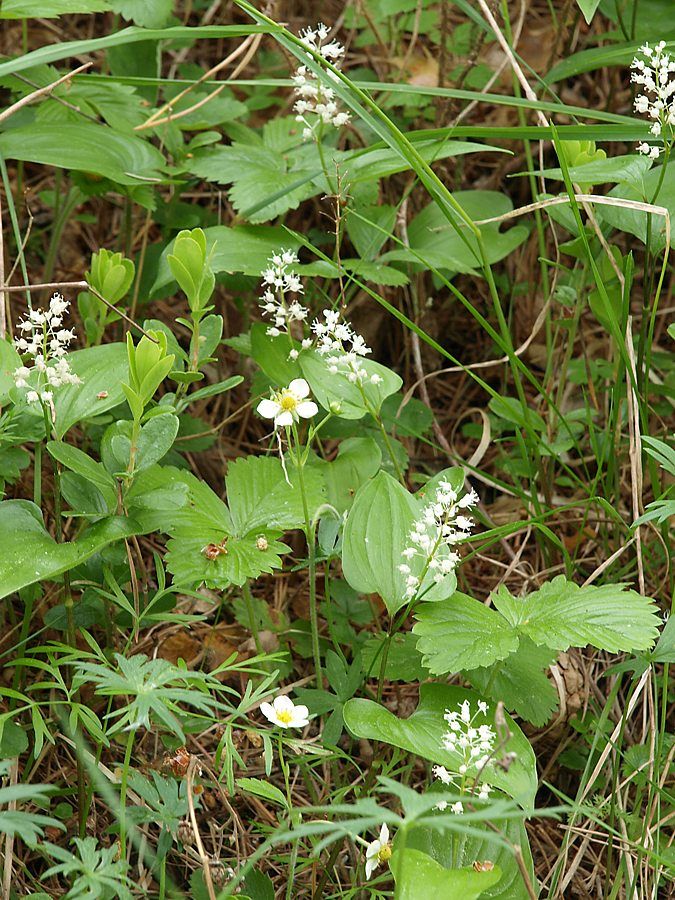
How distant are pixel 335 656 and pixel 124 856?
0.45 meters

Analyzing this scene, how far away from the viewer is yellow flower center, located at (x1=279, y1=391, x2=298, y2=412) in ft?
4.90

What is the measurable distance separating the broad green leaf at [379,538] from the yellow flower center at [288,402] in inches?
7.9

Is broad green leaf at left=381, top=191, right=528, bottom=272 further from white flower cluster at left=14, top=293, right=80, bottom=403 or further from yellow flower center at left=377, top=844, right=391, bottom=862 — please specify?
yellow flower center at left=377, top=844, right=391, bottom=862

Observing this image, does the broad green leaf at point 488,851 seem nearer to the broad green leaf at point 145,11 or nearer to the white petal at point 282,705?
the white petal at point 282,705

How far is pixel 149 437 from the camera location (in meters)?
1.51

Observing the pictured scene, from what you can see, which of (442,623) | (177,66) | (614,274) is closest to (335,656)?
(442,623)

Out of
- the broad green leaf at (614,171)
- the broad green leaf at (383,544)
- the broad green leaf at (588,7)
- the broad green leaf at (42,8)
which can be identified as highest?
the broad green leaf at (588,7)

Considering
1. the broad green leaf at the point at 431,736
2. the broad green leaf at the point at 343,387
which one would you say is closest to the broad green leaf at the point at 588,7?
the broad green leaf at the point at 343,387

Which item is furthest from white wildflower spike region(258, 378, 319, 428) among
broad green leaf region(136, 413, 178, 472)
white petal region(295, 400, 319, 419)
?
broad green leaf region(136, 413, 178, 472)

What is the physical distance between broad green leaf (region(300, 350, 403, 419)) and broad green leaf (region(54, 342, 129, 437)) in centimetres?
34

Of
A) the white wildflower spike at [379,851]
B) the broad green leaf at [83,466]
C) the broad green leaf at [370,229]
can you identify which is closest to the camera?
the white wildflower spike at [379,851]

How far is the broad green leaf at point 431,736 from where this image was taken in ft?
4.50

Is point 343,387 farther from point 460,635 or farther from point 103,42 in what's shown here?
point 103,42

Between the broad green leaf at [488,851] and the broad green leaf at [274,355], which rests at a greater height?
the broad green leaf at [274,355]
